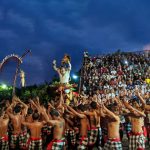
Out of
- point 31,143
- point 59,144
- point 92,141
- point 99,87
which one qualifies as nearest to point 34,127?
point 31,143

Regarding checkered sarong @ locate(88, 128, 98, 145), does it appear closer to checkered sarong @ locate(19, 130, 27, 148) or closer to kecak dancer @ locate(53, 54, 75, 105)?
checkered sarong @ locate(19, 130, 27, 148)

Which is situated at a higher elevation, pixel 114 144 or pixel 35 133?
pixel 35 133

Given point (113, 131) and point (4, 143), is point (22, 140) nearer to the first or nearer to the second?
point (4, 143)

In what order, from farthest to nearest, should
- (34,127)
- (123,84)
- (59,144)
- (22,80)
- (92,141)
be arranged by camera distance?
(22,80), (123,84), (92,141), (34,127), (59,144)

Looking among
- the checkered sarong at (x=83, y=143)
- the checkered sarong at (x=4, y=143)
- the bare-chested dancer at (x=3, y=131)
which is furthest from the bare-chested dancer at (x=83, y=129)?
the checkered sarong at (x=4, y=143)

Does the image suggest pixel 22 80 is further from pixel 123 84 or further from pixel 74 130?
pixel 74 130

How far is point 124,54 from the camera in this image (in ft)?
65.6

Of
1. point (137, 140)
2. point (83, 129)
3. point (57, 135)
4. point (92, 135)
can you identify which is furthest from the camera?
point (92, 135)

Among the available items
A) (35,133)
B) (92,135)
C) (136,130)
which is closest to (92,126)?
(92,135)

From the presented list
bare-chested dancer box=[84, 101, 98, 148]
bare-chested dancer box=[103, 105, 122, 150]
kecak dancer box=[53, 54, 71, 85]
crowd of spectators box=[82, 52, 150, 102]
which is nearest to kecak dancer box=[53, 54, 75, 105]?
kecak dancer box=[53, 54, 71, 85]

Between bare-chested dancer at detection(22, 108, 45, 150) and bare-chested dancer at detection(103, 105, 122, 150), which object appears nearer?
bare-chested dancer at detection(103, 105, 122, 150)

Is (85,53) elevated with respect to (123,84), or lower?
elevated

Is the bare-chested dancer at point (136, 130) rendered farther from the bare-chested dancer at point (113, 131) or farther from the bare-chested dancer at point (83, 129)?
the bare-chested dancer at point (83, 129)

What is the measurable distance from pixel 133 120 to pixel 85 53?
10966 millimetres
